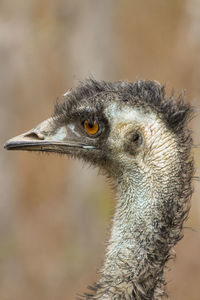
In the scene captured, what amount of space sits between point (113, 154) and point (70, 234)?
228 inches

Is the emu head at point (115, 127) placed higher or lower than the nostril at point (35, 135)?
higher

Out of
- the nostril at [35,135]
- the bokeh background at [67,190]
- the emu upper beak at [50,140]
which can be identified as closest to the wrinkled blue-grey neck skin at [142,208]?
the emu upper beak at [50,140]

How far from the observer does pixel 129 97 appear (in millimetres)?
4336

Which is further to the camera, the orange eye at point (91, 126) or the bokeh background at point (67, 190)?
the bokeh background at point (67, 190)

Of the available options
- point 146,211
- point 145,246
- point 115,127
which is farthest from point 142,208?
point 115,127

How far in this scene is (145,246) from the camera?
415cm

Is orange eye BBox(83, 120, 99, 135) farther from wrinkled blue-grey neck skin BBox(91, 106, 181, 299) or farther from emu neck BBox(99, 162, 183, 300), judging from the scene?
emu neck BBox(99, 162, 183, 300)

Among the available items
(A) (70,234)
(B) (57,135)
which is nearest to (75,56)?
(A) (70,234)

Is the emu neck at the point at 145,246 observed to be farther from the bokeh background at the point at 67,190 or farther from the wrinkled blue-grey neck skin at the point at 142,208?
the bokeh background at the point at 67,190

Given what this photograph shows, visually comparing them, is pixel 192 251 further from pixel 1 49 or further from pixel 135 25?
pixel 135 25

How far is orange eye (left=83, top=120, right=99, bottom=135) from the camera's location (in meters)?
4.44

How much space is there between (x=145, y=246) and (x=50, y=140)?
83 centimetres

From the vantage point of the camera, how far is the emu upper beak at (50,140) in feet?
14.5

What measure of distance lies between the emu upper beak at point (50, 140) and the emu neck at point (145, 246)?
52 cm
